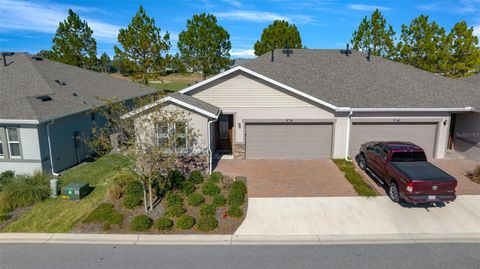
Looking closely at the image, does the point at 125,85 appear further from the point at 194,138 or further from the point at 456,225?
the point at 456,225

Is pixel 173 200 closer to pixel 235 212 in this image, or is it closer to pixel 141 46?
pixel 235 212

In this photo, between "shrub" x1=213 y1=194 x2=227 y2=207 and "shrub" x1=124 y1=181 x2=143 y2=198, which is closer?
"shrub" x1=213 y1=194 x2=227 y2=207

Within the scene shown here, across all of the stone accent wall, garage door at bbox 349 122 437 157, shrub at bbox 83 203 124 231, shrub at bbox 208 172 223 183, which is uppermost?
garage door at bbox 349 122 437 157

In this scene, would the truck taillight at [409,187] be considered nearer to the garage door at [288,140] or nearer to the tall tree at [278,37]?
the garage door at [288,140]

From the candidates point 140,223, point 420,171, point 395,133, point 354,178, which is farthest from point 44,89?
point 395,133

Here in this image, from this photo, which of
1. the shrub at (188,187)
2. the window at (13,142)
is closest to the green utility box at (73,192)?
the window at (13,142)

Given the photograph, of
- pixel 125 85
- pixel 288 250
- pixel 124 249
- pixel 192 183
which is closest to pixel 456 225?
pixel 288 250

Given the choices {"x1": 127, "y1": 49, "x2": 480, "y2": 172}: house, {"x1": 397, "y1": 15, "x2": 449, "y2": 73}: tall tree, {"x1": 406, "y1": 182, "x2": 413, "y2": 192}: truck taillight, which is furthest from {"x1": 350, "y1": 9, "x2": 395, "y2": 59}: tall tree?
{"x1": 406, "y1": 182, "x2": 413, "y2": 192}: truck taillight

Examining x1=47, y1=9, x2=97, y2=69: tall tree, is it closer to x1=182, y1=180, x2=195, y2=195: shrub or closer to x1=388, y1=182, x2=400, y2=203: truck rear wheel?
x1=182, y1=180, x2=195, y2=195: shrub
